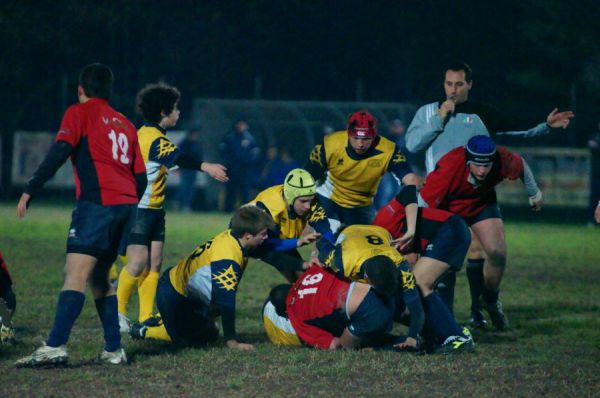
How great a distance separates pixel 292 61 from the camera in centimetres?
4409

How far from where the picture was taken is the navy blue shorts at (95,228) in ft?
26.5

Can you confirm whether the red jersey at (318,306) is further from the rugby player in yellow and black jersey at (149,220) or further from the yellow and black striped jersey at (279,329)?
the rugby player in yellow and black jersey at (149,220)

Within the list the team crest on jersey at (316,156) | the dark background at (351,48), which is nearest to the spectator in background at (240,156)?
the dark background at (351,48)

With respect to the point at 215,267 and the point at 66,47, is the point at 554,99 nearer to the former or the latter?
the point at 66,47

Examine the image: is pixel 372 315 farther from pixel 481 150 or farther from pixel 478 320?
pixel 478 320

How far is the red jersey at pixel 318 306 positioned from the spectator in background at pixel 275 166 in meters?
19.7

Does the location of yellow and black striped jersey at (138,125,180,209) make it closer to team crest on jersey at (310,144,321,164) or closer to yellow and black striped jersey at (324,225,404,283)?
team crest on jersey at (310,144,321,164)

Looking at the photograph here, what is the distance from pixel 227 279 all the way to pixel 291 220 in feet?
4.32

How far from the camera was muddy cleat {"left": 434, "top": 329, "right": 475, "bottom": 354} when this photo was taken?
9039 millimetres

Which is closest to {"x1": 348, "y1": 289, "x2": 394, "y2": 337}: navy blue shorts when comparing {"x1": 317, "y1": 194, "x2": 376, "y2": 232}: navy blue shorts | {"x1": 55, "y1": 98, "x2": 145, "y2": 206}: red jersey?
{"x1": 55, "y1": 98, "x2": 145, "y2": 206}: red jersey

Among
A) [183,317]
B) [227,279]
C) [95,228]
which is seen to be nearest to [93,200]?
[95,228]

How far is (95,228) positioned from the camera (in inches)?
318

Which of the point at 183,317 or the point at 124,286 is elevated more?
the point at 124,286

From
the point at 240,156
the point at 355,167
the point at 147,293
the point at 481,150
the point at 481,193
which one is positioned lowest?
the point at 147,293
